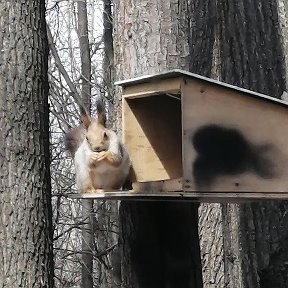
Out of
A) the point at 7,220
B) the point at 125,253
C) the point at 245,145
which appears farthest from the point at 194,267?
the point at 7,220

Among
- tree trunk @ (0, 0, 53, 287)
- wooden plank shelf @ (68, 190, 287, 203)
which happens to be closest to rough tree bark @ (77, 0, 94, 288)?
tree trunk @ (0, 0, 53, 287)

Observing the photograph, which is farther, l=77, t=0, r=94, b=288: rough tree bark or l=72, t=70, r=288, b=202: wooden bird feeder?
l=77, t=0, r=94, b=288: rough tree bark

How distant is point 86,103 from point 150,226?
7149 millimetres

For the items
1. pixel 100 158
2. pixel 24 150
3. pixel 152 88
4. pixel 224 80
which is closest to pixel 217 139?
pixel 152 88

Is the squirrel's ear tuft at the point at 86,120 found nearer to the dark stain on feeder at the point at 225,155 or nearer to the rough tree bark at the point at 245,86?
the dark stain on feeder at the point at 225,155

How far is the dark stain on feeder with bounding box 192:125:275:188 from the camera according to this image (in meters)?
2.88

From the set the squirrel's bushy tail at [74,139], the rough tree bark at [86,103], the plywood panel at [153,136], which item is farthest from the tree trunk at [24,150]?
the rough tree bark at [86,103]

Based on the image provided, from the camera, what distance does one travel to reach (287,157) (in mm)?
3086

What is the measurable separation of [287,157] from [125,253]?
86 centimetres

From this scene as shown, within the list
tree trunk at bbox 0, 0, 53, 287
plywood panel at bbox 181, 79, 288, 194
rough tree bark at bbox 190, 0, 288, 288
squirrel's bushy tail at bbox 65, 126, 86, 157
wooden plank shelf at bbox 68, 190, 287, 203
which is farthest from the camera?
rough tree bark at bbox 190, 0, 288, 288

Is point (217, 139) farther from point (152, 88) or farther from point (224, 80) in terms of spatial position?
point (224, 80)

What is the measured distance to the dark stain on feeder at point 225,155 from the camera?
2.88 m

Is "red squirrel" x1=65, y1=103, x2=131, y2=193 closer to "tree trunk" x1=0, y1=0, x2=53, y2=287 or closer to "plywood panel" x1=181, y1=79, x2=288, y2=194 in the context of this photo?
"plywood panel" x1=181, y1=79, x2=288, y2=194

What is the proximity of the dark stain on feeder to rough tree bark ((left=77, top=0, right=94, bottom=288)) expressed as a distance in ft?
22.6
